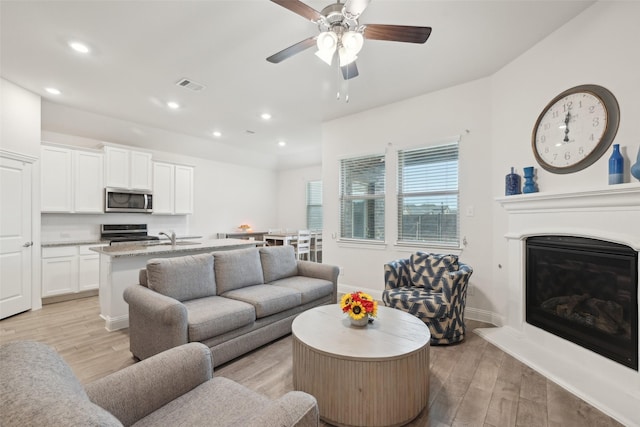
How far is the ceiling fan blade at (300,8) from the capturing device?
5.82 ft

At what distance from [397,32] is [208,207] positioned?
18.8 ft

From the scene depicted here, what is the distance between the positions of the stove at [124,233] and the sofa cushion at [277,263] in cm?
286

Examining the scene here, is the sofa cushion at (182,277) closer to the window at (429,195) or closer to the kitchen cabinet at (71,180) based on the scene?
the window at (429,195)

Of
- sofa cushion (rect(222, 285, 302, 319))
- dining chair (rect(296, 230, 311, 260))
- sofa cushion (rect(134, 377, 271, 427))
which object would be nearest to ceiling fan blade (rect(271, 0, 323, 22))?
sofa cushion (rect(134, 377, 271, 427))

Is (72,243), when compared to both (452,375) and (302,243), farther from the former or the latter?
(452,375)

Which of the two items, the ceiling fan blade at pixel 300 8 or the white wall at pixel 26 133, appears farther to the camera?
the white wall at pixel 26 133

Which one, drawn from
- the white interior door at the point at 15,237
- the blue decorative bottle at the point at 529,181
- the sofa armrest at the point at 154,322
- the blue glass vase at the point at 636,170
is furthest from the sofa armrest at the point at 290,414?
the white interior door at the point at 15,237

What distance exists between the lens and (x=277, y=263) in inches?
141

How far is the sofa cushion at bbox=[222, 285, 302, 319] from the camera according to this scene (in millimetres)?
2691

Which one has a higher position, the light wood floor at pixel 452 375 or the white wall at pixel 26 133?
the white wall at pixel 26 133

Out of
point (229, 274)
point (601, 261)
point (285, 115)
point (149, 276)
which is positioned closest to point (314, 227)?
point (285, 115)

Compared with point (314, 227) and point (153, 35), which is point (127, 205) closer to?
point (153, 35)

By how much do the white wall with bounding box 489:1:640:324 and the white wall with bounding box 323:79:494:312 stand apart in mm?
124

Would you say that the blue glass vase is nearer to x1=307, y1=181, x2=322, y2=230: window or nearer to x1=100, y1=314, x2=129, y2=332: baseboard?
x1=100, y1=314, x2=129, y2=332: baseboard
